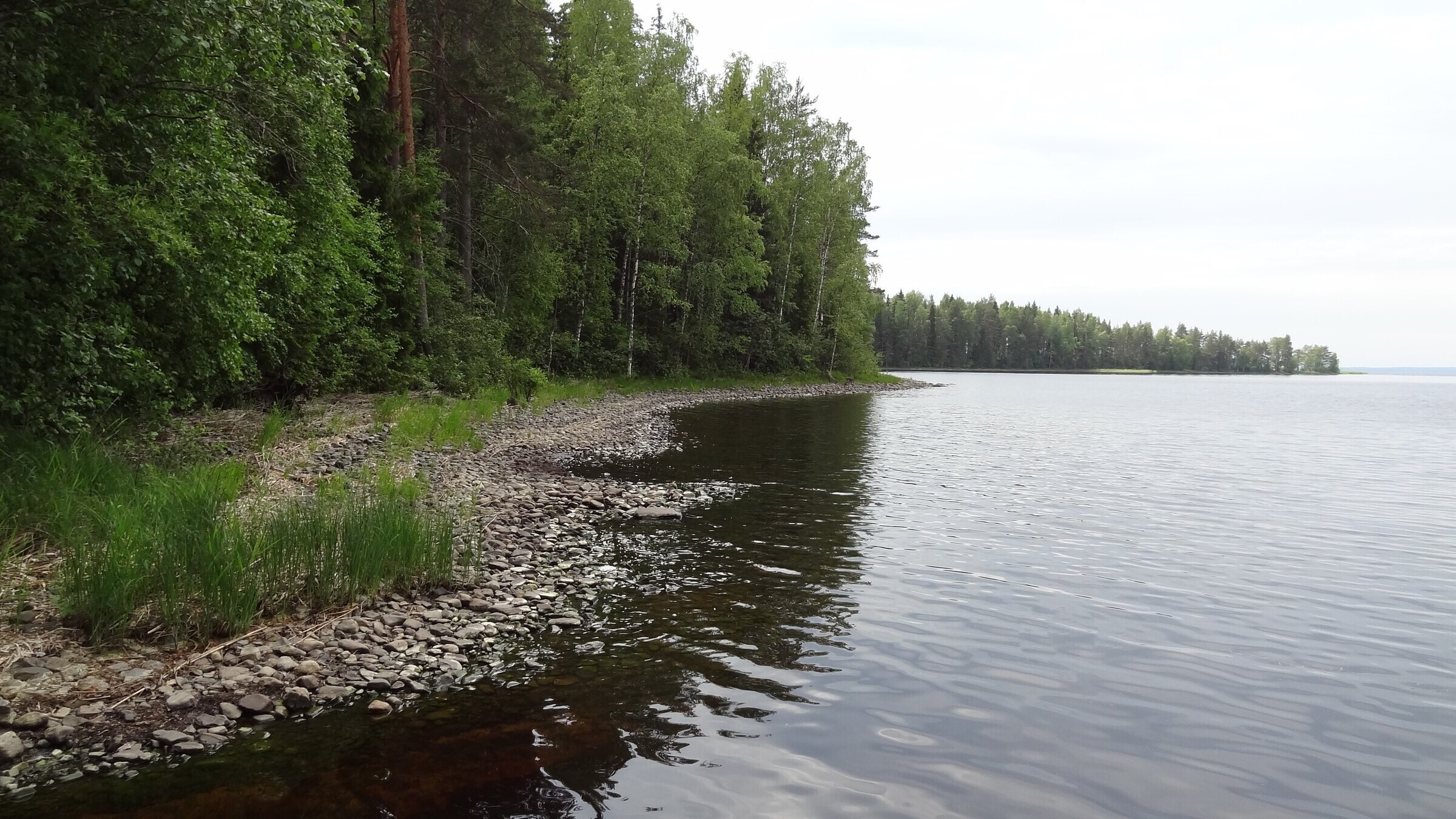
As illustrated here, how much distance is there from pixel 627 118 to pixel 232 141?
27688mm

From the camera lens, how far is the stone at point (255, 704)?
6.21 metres

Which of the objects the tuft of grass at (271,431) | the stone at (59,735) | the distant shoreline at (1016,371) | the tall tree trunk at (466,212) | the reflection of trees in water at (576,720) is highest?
the tall tree trunk at (466,212)

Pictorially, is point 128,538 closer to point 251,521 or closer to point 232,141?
point 251,521

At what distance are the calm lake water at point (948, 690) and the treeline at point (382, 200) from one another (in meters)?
6.78

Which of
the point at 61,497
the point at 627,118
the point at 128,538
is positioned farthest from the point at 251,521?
the point at 627,118

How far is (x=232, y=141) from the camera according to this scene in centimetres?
1188

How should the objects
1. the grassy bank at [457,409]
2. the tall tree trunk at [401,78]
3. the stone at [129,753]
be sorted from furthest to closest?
the tall tree trunk at [401,78] < the grassy bank at [457,409] < the stone at [129,753]

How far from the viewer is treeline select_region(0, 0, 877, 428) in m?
9.05

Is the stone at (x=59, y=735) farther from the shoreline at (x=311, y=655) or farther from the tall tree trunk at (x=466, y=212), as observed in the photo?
the tall tree trunk at (x=466, y=212)

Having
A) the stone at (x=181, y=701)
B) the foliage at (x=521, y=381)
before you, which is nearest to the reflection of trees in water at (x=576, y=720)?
the stone at (x=181, y=701)

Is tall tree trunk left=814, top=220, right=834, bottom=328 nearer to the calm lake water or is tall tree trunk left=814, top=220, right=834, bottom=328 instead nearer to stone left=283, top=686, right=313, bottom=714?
the calm lake water

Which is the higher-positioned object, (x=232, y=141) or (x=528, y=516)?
(x=232, y=141)

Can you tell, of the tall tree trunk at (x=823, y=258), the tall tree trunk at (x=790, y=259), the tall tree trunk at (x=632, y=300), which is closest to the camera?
the tall tree trunk at (x=632, y=300)

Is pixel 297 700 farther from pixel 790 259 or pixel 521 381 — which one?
pixel 790 259
